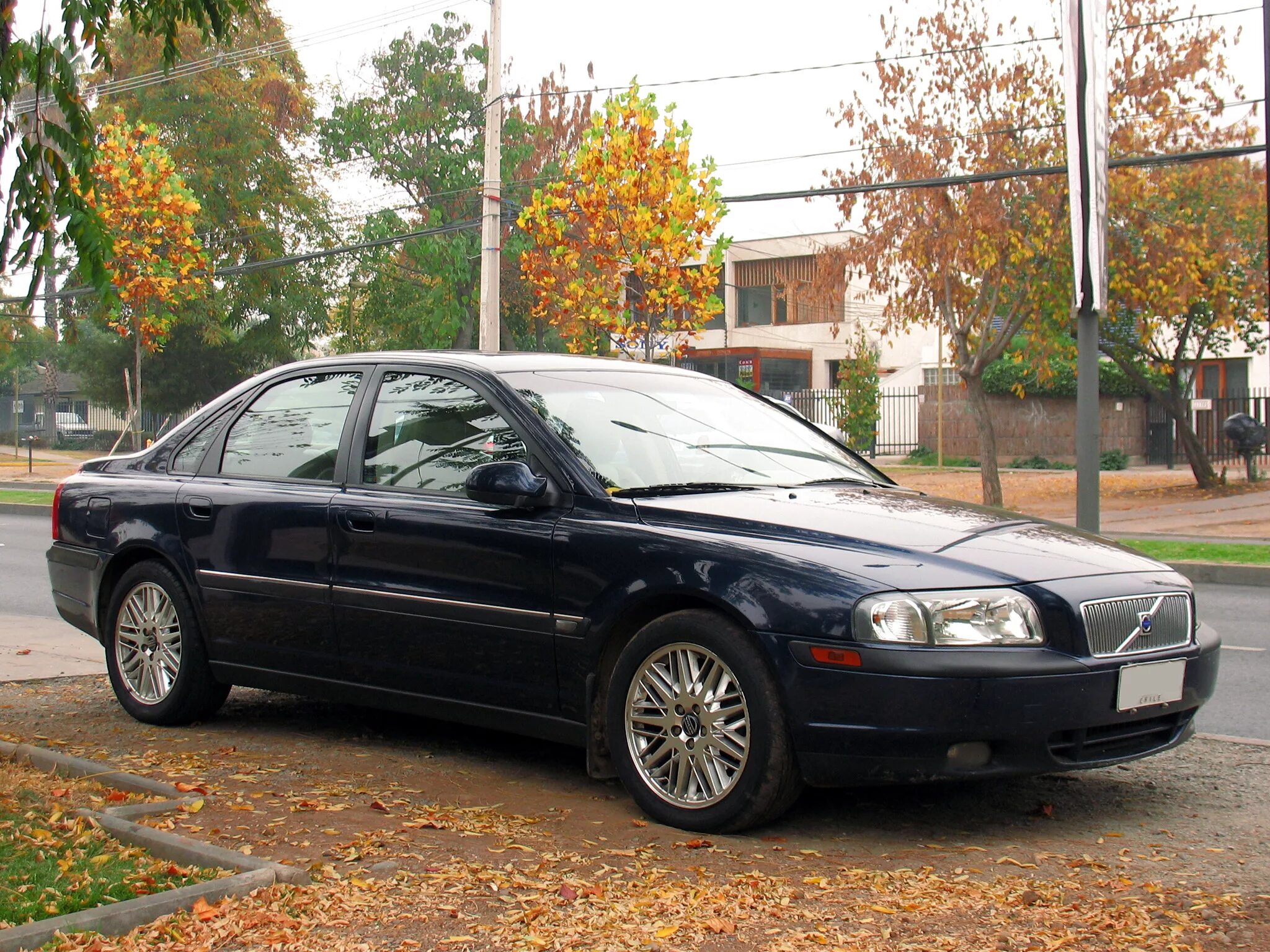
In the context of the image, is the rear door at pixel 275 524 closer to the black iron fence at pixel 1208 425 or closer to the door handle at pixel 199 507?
the door handle at pixel 199 507

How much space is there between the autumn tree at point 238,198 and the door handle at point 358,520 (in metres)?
37.7

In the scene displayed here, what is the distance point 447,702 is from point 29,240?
2300 mm

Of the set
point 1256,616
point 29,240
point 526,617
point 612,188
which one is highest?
point 612,188

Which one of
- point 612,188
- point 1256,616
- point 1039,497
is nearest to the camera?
point 1256,616

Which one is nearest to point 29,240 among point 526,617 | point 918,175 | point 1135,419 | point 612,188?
point 526,617

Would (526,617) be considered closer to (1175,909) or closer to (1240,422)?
(1175,909)

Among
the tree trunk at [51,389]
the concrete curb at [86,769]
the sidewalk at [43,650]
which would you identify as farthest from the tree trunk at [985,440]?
the tree trunk at [51,389]

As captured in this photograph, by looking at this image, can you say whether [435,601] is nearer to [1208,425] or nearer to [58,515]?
[58,515]

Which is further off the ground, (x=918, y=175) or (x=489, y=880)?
(x=918, y=175)

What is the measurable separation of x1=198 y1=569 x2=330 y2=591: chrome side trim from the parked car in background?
193 feet

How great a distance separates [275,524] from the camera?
603 cm

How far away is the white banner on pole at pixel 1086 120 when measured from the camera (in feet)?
43.1

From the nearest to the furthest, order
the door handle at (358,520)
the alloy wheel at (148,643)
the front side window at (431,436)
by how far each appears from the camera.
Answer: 1. the front side window at (431,436)
2. the door handle at (358,520)
3. the alloy wheel at (148,643)

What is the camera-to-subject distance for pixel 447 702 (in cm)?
547
